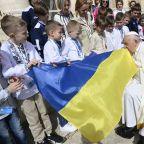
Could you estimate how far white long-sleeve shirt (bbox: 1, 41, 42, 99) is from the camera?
4829mm

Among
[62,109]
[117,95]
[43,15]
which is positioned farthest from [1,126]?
[43,15]

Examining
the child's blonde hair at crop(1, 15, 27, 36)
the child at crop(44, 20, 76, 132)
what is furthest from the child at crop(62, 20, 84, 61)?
the child's blonde hair at crop(1, 15, 27, 36)

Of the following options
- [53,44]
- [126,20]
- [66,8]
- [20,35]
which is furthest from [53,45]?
[126,20]

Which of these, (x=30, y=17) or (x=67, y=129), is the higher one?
(x=30, y=17)

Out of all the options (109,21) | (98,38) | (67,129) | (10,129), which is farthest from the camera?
(109,21)

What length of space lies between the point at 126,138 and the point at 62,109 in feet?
4.04

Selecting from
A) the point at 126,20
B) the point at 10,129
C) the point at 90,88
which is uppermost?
the point at 126,20

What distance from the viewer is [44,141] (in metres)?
5.48

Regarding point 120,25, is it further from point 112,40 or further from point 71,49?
point 71,49

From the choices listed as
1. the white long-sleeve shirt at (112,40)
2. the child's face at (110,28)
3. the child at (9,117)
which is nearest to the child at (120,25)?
the white long-sleeve shirt at (112,40)

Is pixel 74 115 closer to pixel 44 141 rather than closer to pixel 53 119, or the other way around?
pixel 44 141

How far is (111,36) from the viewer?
7.12 meters

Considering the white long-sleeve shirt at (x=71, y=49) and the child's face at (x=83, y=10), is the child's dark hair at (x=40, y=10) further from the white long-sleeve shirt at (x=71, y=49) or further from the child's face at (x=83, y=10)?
the child's face at (x=83, y=10)

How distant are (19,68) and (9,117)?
2.05ft
